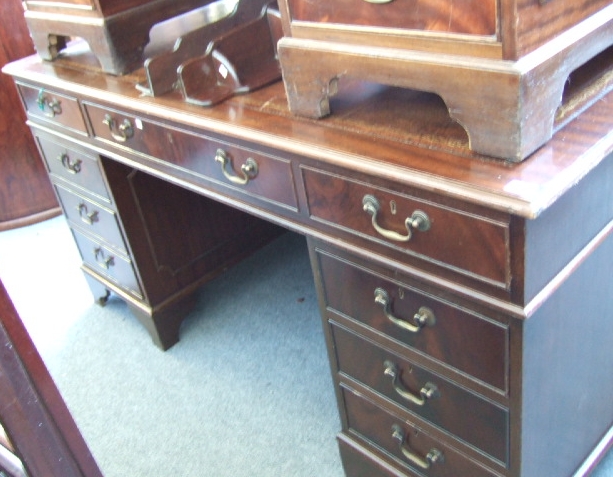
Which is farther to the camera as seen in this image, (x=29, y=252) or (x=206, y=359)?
(x=29, y=252)

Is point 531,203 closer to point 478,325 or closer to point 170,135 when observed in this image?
point 478,325

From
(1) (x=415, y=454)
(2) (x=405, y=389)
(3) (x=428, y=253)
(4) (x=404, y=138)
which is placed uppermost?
(4) (x=404, y=138)

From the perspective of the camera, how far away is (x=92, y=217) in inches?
73.2

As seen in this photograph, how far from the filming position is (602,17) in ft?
2.89

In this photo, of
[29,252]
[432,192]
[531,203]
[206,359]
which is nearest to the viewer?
[531,203]

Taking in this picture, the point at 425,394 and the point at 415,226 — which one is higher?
the point at 415,226

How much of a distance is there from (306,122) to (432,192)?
294 millimetres

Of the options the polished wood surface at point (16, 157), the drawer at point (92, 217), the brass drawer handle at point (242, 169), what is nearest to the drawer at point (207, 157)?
the brass drawer handle at point (242, 169)

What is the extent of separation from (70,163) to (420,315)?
118cm

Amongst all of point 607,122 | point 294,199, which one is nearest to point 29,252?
point 294,199

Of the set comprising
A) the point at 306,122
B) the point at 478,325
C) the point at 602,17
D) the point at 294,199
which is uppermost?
the point at 602,17

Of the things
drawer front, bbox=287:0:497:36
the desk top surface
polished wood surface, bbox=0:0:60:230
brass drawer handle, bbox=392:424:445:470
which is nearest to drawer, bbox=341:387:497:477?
brass drawer handle, bbox=392:424:445:470

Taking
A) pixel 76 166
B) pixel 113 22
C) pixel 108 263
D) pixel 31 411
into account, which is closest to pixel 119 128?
pixel 113 22

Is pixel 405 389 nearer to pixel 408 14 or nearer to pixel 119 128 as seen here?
pixel 408 14
